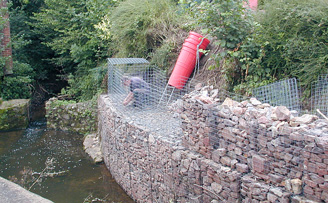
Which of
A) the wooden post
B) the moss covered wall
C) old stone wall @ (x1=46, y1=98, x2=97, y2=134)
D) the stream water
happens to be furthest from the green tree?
the wooden post

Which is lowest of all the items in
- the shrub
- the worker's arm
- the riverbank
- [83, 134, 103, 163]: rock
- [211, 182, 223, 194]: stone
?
[83, 134, 103, 163]: rock

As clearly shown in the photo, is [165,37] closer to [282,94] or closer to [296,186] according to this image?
[282,94]

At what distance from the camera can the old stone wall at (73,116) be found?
10742mm

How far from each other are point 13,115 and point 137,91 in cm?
636

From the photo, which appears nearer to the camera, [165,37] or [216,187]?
[216,187]

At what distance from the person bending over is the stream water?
199 cm

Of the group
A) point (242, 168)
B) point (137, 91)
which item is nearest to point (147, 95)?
point (137, 91)

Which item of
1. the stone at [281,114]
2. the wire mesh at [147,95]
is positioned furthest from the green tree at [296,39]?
the stone at [281,114]

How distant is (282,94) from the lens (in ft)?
17.7

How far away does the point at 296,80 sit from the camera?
5.68 m

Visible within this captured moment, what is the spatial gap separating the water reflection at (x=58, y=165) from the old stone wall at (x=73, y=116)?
0.31 m

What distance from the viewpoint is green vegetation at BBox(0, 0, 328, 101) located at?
568cm

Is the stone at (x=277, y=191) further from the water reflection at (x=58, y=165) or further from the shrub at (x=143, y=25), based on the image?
the shrub at (x=143, y=25)

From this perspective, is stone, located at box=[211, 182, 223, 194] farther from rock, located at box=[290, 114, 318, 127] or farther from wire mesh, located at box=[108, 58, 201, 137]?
wire mesh, located at box=[108, 58, 201, 137]
